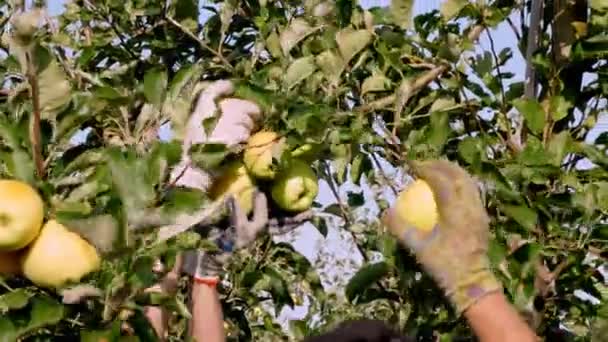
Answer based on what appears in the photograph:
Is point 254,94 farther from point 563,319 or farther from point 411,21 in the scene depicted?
point 563,319

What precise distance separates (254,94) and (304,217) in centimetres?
21

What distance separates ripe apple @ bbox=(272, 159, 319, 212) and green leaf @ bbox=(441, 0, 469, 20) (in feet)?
1.44

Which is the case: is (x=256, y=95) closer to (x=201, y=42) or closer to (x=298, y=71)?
(x=298, y=71)

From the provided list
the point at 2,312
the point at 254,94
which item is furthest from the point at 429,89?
the point at 2,312

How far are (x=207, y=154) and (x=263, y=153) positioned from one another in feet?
0.63

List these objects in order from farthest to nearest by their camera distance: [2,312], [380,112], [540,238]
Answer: [380,112] < [540,238] < [2,312]

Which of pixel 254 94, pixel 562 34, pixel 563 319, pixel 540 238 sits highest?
pixel 254 94

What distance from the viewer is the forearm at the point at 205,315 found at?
5.55 ft

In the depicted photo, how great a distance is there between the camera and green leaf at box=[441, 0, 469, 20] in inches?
79.6

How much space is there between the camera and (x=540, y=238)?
6.14 ft

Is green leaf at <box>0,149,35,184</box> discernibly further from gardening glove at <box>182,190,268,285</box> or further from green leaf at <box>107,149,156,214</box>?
gardening glove at <box>182,190,268,285</box>

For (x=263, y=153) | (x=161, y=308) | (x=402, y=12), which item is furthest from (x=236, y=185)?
(x=402, y=12)

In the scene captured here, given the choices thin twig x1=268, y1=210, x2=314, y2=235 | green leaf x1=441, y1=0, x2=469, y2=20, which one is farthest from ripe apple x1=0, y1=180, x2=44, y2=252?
green leaf x1=441, y1=0, x2=469, y2=20

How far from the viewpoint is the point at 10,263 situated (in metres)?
1.45
